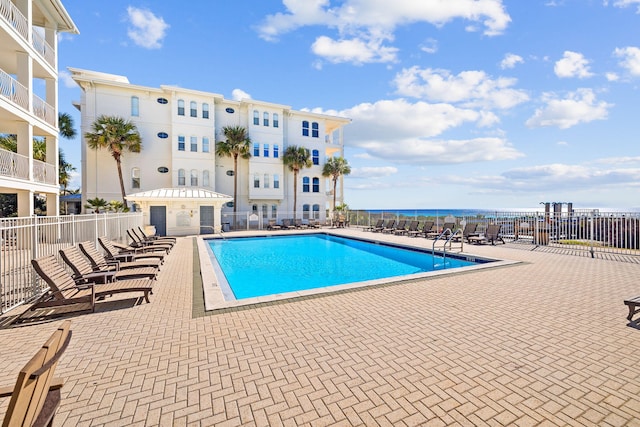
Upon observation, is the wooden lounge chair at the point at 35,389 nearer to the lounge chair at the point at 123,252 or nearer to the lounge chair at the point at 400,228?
the lounge chair at the point at 123,252

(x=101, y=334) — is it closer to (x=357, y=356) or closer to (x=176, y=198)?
(x=357, y=356)

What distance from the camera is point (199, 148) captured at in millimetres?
26562

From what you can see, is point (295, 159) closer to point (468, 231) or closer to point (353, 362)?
point (468, 231)

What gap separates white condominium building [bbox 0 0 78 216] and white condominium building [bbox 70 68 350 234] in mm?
7058

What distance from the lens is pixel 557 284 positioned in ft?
23.5

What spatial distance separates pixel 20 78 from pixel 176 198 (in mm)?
9124

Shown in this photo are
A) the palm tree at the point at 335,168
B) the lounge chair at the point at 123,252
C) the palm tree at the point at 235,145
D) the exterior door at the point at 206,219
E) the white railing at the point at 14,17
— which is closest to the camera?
the lounge chair at the point at 123,252

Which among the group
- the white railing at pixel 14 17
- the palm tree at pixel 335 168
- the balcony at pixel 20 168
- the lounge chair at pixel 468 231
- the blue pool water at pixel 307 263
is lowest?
the blue pool water at pixel 307 263

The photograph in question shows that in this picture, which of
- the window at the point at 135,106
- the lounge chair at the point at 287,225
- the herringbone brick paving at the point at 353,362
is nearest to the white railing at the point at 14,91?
the window at the point at 135,106

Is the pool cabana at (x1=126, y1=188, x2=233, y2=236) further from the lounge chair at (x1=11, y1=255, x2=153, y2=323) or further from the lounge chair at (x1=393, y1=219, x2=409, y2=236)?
the lounge chair at (x1=11, y1=255, x2=153, y2=323)

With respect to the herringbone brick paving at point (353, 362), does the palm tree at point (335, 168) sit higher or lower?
higher

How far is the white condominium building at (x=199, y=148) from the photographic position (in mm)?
24203

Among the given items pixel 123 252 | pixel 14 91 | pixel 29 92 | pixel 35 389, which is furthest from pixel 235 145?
pixel 35 389

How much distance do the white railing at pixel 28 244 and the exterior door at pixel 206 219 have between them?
1235 centimetres
